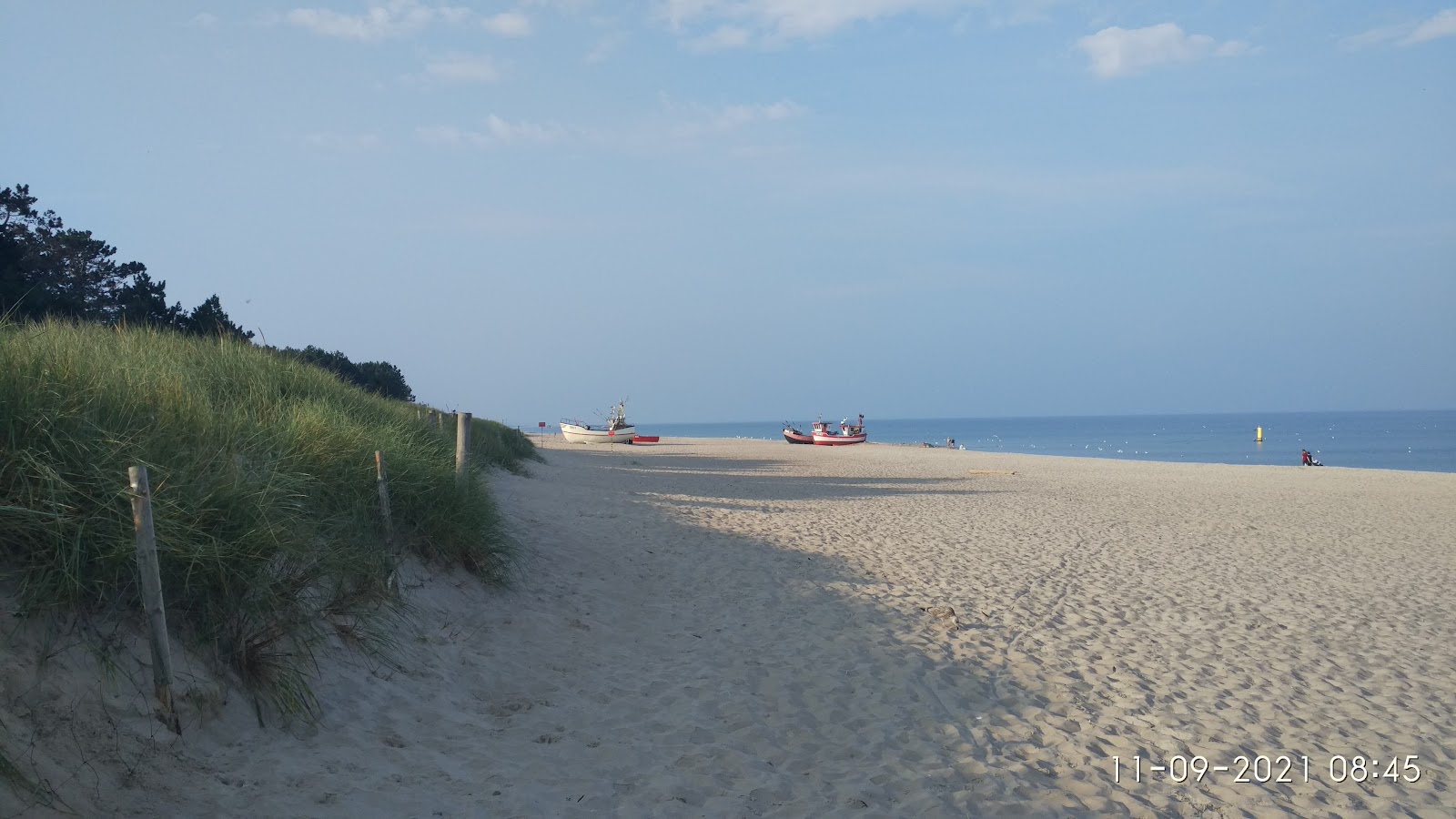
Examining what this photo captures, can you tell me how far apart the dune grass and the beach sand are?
0.33 metres

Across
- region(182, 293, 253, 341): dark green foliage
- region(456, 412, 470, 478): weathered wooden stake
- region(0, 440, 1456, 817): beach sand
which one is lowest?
region(0, 440, 1456, 817): beach sand

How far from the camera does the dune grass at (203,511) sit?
434 cm

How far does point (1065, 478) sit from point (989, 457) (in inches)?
643

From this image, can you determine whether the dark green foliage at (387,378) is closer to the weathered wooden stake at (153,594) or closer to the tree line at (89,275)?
the tree line at (89,275)

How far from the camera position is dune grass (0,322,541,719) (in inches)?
171

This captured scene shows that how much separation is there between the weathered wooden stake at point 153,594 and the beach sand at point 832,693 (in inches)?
4.0

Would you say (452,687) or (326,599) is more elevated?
(326,599)

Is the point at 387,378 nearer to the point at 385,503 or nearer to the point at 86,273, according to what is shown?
the point at 86,273

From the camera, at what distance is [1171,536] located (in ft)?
49.4

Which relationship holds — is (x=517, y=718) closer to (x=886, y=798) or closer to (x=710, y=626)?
(x=886, y=798)

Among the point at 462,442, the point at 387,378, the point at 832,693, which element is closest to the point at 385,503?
the point at 462,442

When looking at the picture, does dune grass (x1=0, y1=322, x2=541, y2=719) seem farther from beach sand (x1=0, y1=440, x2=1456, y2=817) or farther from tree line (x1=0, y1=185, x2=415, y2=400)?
tree line (x1=0, y1=185, x2=415, y2=400)

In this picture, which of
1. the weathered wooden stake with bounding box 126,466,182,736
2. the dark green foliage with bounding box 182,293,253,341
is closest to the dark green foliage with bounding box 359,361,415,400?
the dark green foliage with bounding box 182,293,253,341

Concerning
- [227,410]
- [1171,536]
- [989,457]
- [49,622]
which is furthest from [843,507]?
[989,457]
